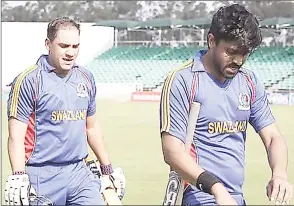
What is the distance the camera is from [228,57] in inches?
134

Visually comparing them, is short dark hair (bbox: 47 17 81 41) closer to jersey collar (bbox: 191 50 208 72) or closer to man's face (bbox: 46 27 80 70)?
man's face (bbox: 46 27 80 70)

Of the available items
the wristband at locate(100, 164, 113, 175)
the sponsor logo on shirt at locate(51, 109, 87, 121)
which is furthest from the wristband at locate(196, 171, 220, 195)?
the wristband at locate(100, 164, 113, 175)

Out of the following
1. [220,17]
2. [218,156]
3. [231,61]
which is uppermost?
[220,17]

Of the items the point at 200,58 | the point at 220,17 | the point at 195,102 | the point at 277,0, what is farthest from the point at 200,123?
the point at 277,0

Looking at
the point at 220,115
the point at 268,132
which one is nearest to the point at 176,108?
the point at 220,115

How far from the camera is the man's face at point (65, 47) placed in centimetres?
467

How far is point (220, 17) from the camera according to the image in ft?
11.1

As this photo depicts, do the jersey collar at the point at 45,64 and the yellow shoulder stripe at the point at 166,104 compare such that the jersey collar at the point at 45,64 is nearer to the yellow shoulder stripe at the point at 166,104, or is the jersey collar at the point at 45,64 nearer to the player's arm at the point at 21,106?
the player's arm at the point at 21,106

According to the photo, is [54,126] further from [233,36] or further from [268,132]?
[233,36]

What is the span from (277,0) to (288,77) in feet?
118

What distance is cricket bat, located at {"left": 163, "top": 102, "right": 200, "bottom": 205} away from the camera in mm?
3549

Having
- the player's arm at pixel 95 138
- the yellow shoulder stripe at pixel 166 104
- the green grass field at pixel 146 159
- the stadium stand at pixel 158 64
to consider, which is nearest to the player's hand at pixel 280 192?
the yellow shoulder stripe at pixel 166 104

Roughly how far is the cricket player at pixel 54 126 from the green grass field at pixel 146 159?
431 cm

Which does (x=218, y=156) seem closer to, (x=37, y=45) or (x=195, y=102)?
(x=195, y=102)
